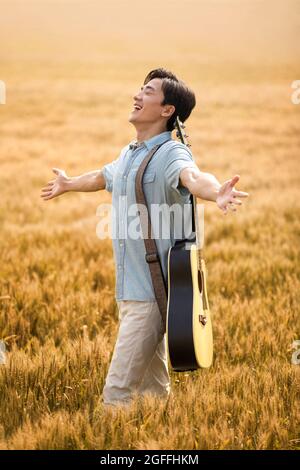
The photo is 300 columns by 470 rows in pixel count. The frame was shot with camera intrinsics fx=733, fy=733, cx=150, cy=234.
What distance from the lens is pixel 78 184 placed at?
356 cm

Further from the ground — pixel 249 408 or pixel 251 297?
pixel 251 297

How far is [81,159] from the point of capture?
1181 cm

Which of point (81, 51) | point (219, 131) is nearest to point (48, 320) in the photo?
point (219, 131)

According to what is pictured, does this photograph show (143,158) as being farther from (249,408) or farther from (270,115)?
(270,115)

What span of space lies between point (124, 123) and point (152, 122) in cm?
1270

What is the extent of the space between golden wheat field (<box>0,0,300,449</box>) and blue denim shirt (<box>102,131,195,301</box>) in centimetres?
51

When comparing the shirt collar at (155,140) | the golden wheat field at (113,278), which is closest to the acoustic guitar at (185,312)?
the golden wheat field at (113,278)

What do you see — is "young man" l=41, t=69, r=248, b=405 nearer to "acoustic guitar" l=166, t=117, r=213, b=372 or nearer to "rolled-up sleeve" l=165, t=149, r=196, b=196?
"rolled-up sleeve" l=165, t=149, r=196, b=196

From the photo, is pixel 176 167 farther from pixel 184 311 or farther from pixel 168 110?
pixel 184 311

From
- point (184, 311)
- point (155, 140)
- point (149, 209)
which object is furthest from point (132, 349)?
point (155, 140)

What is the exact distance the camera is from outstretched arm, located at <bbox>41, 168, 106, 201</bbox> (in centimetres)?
352

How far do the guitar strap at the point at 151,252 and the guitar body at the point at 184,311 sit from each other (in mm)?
88

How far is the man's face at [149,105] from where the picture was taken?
10.5 ft

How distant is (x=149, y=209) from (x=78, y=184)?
0.59m
